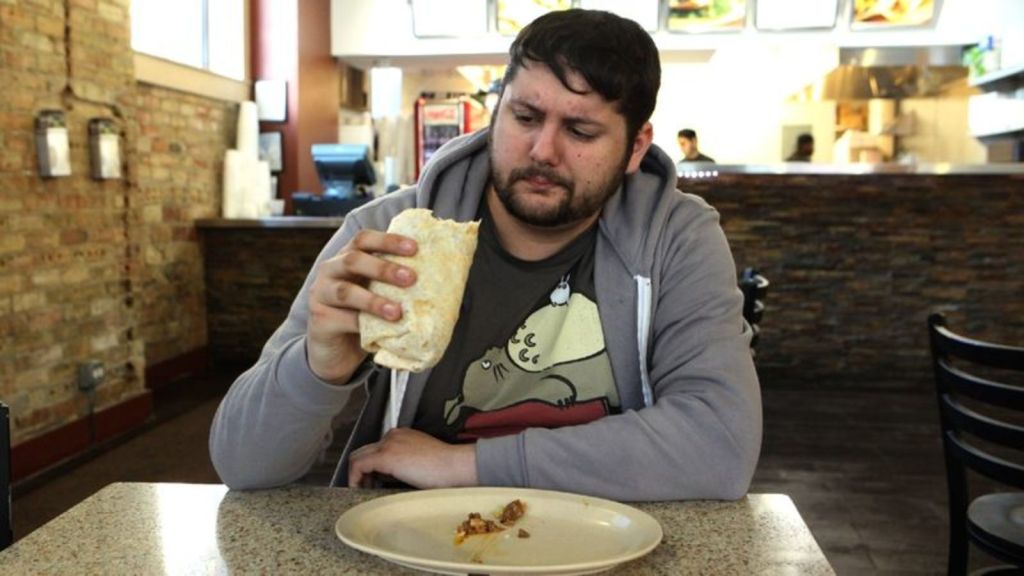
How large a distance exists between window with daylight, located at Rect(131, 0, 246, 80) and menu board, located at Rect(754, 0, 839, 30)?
433cm

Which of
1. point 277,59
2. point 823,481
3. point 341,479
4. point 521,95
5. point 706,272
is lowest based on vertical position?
point 823,481

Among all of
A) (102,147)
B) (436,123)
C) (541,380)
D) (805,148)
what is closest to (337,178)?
(436,123)

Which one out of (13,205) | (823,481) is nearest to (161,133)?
(13,205)

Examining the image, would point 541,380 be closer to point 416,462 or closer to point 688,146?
point 416,462

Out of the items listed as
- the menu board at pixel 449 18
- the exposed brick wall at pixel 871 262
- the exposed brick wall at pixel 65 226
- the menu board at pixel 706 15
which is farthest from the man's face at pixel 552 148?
the menu board at pixel 449 18

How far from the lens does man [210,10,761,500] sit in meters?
1.31

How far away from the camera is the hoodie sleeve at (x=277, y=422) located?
4.29ft

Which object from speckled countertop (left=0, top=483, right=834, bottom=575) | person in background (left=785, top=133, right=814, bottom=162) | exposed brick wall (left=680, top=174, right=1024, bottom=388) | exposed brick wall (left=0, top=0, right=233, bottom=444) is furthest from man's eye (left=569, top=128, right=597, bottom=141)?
person in background (left=785, top=133, right=814, bottom=162)

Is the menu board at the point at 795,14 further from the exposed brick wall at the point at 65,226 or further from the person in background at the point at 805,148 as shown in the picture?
the exposed brick wall at the point at 65,226

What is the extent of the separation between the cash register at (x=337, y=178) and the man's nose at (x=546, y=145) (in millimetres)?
5455

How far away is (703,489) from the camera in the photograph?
131 centimetres

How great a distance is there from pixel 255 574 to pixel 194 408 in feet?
15.8

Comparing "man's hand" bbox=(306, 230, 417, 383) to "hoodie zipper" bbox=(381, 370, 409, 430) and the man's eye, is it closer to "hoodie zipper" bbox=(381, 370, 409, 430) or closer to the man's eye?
"hoodie zipper" bbox=(381, 370, 409, 430)

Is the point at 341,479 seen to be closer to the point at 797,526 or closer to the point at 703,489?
the point at 703,489
